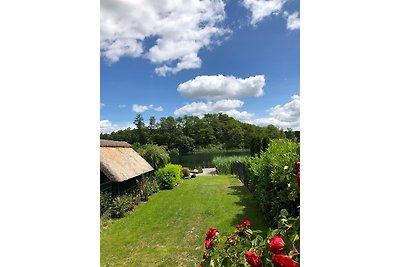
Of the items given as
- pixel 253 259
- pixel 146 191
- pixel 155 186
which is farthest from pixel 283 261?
pixel 155 186

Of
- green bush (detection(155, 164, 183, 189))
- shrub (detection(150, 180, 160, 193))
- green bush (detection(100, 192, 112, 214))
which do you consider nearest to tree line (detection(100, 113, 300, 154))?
green bush (detection(100, 192, 112, 214))

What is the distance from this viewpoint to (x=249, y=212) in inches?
110

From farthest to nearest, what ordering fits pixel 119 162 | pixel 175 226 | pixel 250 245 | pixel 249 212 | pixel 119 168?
pixel 119 162
pixel 119 168
pixel 249 212
pixel 175 226
pixel 250 245

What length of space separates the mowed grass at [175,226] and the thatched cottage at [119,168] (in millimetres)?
397

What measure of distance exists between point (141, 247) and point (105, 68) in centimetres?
138

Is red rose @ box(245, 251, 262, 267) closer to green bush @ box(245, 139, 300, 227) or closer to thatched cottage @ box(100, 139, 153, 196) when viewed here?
green bush @ box(245, 139, 300, 227)

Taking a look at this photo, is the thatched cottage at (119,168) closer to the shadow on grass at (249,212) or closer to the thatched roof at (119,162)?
the thatched roof at (119,162)

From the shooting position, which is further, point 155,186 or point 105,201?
point 155,186

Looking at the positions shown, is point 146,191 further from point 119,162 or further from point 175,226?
point 175,226

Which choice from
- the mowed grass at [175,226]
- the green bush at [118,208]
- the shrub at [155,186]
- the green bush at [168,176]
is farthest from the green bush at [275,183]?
the green bush at [168,176]

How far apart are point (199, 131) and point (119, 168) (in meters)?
2.21

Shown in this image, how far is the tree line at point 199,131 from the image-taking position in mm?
1697

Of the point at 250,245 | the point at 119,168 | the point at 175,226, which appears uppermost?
the point at 250,245
